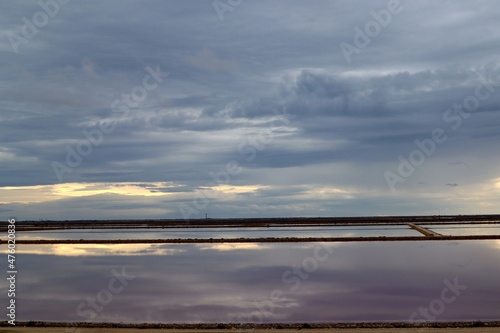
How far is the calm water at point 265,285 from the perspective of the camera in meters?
15.0

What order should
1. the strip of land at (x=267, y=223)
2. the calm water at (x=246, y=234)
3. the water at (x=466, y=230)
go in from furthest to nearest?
the strip of land at (x=267, y=223) → the calm water at (x=246, y=234) → the water at (x=466, y=230)

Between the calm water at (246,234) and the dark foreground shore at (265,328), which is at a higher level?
the calm water at (246,234)

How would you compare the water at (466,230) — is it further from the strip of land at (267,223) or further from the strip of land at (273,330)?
the strip of land at (273,330)

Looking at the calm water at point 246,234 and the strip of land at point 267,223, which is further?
the strip of land at point 267,223

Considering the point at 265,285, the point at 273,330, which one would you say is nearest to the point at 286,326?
the point at 273,330

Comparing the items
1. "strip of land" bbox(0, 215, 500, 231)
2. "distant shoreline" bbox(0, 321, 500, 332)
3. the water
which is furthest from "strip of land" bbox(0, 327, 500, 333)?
"strip of land" bbox(0, 215, 500, 231)

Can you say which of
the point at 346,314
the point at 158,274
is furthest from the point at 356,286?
the point at 158,274

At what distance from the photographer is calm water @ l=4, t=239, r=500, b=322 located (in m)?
15.0

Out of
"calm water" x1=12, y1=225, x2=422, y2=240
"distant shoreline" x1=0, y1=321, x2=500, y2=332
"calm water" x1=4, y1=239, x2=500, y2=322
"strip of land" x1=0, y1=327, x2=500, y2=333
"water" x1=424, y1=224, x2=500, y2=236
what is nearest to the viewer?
"strip of land" x1=0, y1=327, x2=500, y2=333

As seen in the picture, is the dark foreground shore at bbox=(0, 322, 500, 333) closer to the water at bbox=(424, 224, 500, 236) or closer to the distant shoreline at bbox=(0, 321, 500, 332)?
the distant shoreline at bbox=(0, 321, 500, 332)

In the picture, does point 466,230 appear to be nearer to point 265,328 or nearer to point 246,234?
point 246,234

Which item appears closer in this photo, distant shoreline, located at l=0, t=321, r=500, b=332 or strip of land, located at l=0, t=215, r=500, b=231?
distant shoreline, located at l=0, t=321, r=500, b=332

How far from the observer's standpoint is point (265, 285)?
1955cm

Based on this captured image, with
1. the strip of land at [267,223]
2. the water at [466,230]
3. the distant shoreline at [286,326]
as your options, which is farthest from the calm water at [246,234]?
the distant shoreline at [286,326]
